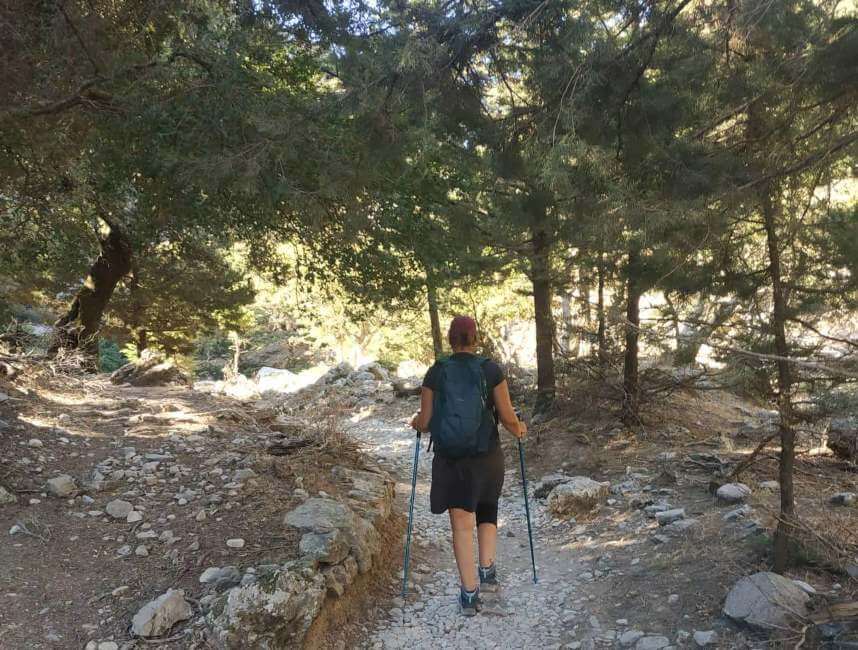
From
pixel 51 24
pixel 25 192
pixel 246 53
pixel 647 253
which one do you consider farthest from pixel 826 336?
pixel 25 192

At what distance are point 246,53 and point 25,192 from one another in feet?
9.89

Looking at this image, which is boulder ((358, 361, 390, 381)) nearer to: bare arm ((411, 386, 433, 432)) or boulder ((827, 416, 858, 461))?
boulder ((827, 416, 858, 461))

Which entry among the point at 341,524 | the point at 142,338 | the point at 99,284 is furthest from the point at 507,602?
the point at 142,338

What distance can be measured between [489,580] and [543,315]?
234 inches

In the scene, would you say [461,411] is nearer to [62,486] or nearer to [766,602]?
[766,602]

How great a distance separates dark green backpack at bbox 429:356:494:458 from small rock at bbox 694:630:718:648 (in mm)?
1637

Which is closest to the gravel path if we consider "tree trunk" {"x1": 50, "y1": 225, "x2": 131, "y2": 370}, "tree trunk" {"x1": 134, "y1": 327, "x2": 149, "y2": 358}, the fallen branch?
the fallen branch

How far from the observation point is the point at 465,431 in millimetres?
3879

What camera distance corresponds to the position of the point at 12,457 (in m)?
4.59

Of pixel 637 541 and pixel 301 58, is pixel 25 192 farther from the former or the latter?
pixel 637 541

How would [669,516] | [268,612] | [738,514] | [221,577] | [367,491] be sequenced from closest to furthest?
[268,612], [221,577], [738,514], [669,516], [367,491]

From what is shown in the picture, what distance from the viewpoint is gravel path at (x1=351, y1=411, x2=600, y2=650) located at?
12.7ft

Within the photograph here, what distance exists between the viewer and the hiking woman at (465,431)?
391cm

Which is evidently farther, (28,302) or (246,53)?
(28,302)
